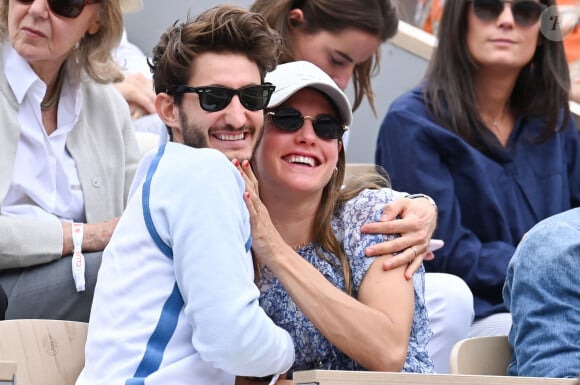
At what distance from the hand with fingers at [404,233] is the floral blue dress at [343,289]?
0.8 inches

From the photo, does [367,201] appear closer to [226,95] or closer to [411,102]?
[226,95]

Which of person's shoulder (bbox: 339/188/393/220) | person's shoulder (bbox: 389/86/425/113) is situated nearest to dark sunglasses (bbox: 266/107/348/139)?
person's shoulder (bbox: 339/188/393/220)

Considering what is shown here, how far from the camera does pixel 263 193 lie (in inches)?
125

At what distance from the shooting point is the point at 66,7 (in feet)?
12.3

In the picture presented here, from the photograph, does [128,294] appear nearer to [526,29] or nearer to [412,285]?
[412,285]

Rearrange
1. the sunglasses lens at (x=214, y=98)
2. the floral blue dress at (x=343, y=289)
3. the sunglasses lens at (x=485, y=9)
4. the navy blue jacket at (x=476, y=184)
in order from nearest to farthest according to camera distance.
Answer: the sunglasses lens at (x=214, y=98) → the floral blue dress at (x=343, y=289) → the navy blue jacket at (x=476, y=184) → the sunglasses lens at (x=485, y=9)

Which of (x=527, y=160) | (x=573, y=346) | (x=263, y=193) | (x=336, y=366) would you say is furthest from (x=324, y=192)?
(x=527, y=160)

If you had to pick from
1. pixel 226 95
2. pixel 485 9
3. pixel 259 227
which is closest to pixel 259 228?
pixel 259 227

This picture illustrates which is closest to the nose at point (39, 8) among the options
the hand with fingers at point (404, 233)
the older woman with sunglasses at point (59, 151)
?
the older woman with sunglasses at point (59, 151)

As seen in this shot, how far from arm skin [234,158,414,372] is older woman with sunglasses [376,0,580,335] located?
1.11 meters

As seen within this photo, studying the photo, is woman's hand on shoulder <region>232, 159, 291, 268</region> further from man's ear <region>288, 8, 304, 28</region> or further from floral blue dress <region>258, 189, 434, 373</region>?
man's ear <region>288, 8, 304, 28</region>

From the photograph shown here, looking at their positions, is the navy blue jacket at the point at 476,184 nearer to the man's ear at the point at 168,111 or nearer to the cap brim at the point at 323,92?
the cap brim at the point at 323,92

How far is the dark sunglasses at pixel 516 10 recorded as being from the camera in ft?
14.5

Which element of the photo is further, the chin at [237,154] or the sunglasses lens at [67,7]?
the sunglasses lens at [67,7]
